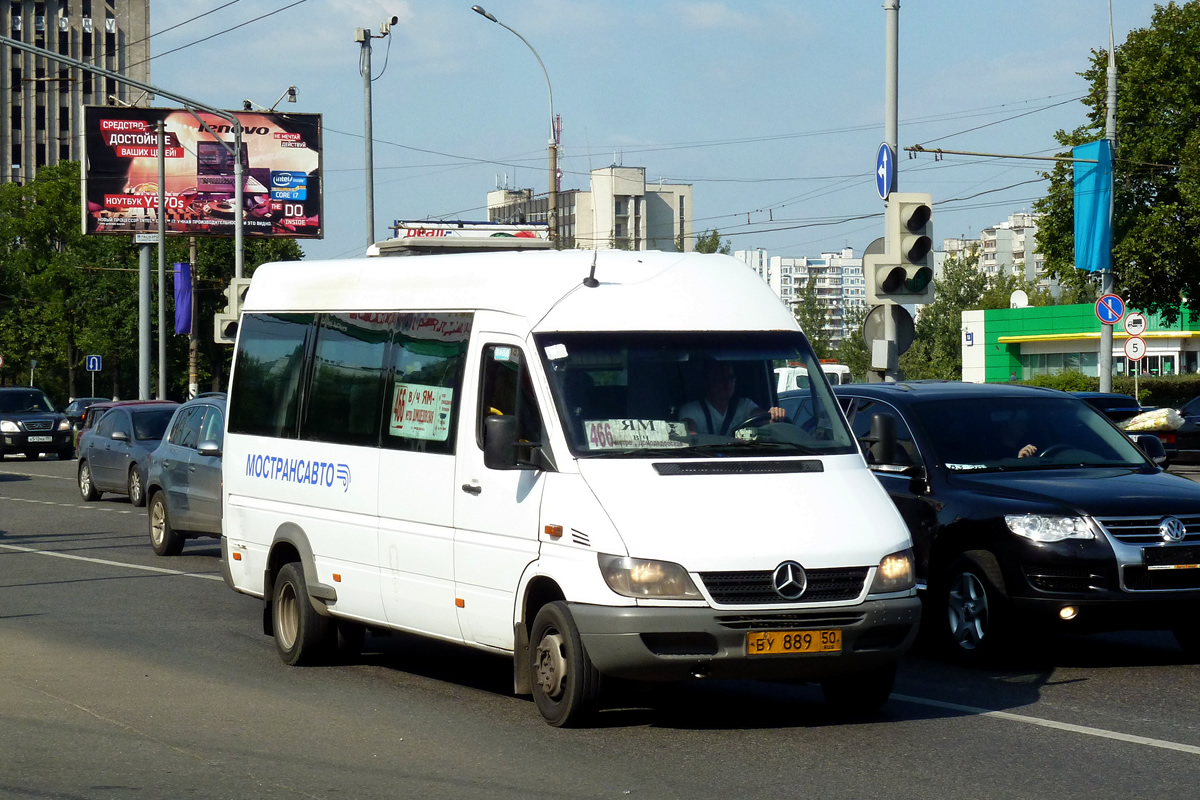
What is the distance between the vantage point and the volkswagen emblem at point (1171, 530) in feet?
31.3

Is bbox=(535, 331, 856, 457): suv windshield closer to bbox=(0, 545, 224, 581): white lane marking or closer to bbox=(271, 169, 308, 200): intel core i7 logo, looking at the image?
bbox=(0, 545, 224, 581): white lane marking

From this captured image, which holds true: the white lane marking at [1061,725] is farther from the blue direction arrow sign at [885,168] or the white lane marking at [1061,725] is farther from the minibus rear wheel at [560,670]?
the blue direction arrow sign at [885,168]

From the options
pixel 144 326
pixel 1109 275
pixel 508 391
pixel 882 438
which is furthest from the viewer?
pixel 144 326

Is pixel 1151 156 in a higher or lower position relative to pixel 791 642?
higher

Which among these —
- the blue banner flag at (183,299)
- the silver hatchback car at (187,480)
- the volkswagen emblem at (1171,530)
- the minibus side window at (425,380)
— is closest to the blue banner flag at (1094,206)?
the silver hatchback car at (187,480)

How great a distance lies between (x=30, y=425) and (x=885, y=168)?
29061 mm

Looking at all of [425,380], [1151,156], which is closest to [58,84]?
[1151,156]

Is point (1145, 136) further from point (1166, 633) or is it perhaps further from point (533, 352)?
point (533, 352)

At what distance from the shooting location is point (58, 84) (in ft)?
429

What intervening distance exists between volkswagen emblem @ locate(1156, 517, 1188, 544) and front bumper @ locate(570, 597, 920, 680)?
2587mm

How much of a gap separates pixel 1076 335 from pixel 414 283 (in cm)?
7704

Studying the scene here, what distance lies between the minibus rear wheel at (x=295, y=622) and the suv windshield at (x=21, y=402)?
34.0 metres

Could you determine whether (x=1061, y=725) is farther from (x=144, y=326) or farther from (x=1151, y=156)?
(x=144, y=326)

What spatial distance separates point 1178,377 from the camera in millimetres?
62844
